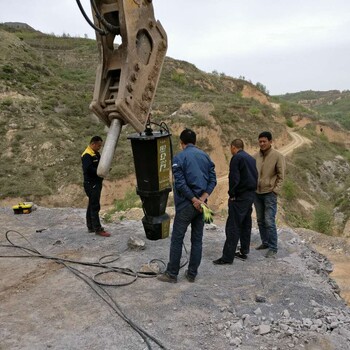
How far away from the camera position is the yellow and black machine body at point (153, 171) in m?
5.35

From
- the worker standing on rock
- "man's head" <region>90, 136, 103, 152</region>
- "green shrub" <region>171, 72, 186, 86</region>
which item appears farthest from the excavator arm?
"green shrub" <region>171, 72, 186, 86</region>

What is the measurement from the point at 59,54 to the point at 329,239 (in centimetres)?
4686

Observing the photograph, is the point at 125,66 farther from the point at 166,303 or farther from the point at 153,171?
the point at 166,303

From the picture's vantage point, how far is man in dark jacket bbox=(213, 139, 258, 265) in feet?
17.0

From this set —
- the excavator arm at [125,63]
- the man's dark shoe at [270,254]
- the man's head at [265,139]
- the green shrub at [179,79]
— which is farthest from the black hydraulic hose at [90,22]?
the green shrub at [179,79]

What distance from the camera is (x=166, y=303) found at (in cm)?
416

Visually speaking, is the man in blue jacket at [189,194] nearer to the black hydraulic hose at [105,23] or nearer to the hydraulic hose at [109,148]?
the hydraulic hose at [109,148]

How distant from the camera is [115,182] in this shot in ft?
54.9

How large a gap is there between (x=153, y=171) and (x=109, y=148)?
1.22 meters

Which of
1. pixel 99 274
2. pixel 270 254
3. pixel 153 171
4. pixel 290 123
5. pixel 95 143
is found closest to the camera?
pixel 99 274

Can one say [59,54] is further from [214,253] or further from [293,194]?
[214,253]

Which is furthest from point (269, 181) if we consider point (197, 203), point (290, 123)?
point (290, 123)

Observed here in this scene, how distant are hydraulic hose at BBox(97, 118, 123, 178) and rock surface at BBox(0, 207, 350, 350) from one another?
4.59 feet

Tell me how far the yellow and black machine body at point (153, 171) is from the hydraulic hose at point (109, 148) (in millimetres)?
776
